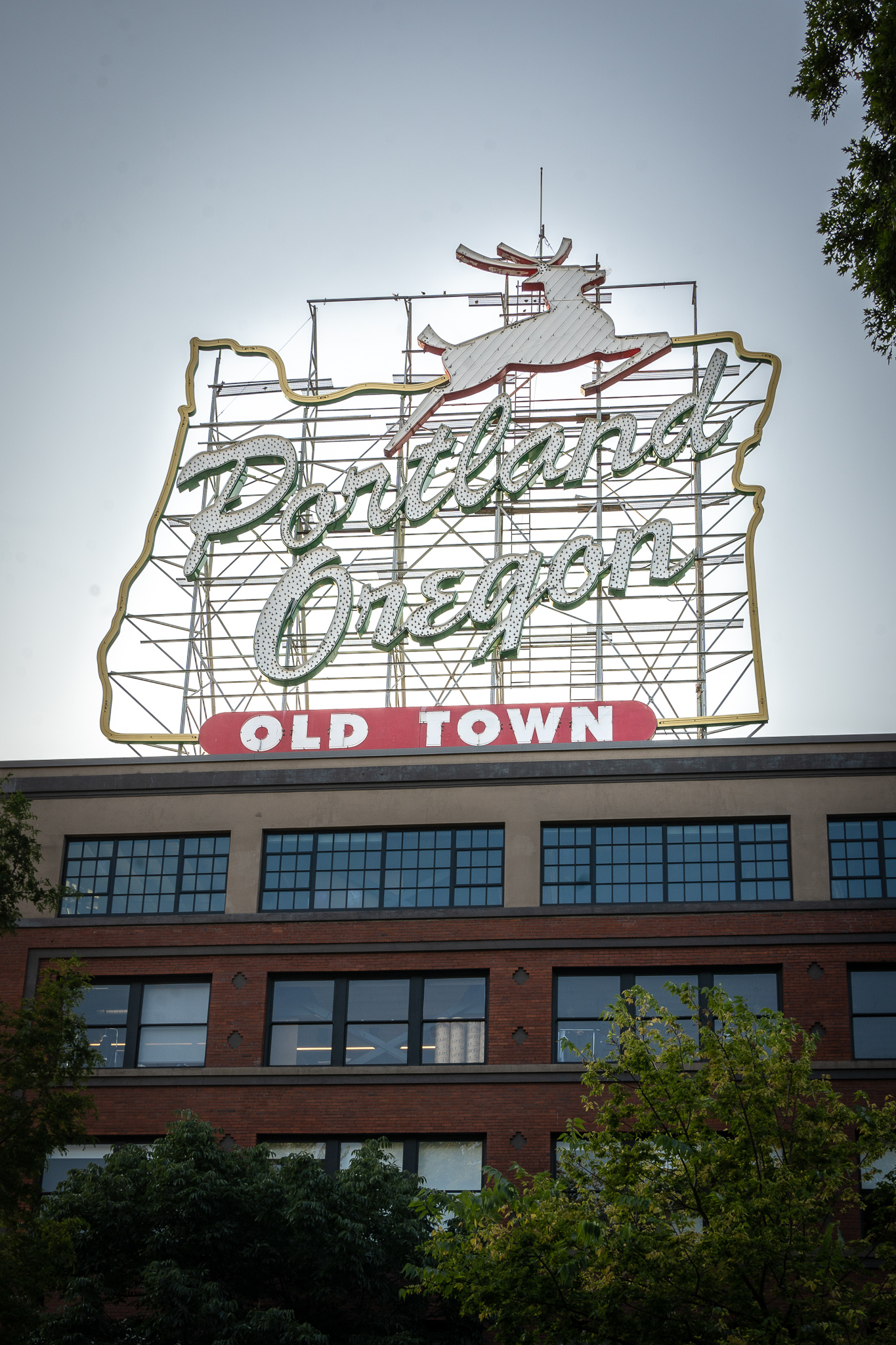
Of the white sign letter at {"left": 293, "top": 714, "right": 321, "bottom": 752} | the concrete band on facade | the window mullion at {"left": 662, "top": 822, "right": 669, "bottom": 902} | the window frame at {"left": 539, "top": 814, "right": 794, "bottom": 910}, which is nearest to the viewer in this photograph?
the concrete band on facade

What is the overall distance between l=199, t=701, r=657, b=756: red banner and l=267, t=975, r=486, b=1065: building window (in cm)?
627

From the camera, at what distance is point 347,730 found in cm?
4453

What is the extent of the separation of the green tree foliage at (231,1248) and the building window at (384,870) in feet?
28.8

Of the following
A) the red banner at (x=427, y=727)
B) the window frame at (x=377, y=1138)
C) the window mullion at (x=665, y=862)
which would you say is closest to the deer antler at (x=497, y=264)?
the red banner at (x=427, y=727)

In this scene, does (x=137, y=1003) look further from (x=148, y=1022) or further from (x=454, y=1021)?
(x=454, y=1021)

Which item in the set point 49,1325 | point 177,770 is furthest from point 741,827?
point 49,1325

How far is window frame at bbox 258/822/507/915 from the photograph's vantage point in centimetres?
4056

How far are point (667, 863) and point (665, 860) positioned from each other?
3.1 inches

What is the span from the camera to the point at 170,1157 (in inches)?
1268

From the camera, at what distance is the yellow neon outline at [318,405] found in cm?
4562

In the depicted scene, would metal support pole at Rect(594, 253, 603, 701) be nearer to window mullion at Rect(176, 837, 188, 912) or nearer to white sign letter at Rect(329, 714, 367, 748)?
white sign letter at Rect(329, 714, 367, 748)

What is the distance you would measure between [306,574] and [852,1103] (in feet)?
72.1

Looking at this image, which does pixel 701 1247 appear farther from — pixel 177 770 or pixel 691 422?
pixel 691 422

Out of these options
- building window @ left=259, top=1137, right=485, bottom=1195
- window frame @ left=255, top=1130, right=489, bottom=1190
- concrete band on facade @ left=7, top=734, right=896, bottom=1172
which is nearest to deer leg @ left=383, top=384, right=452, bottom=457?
concrete band on facade @ left=7, top=734, right=896, bottom=1172
